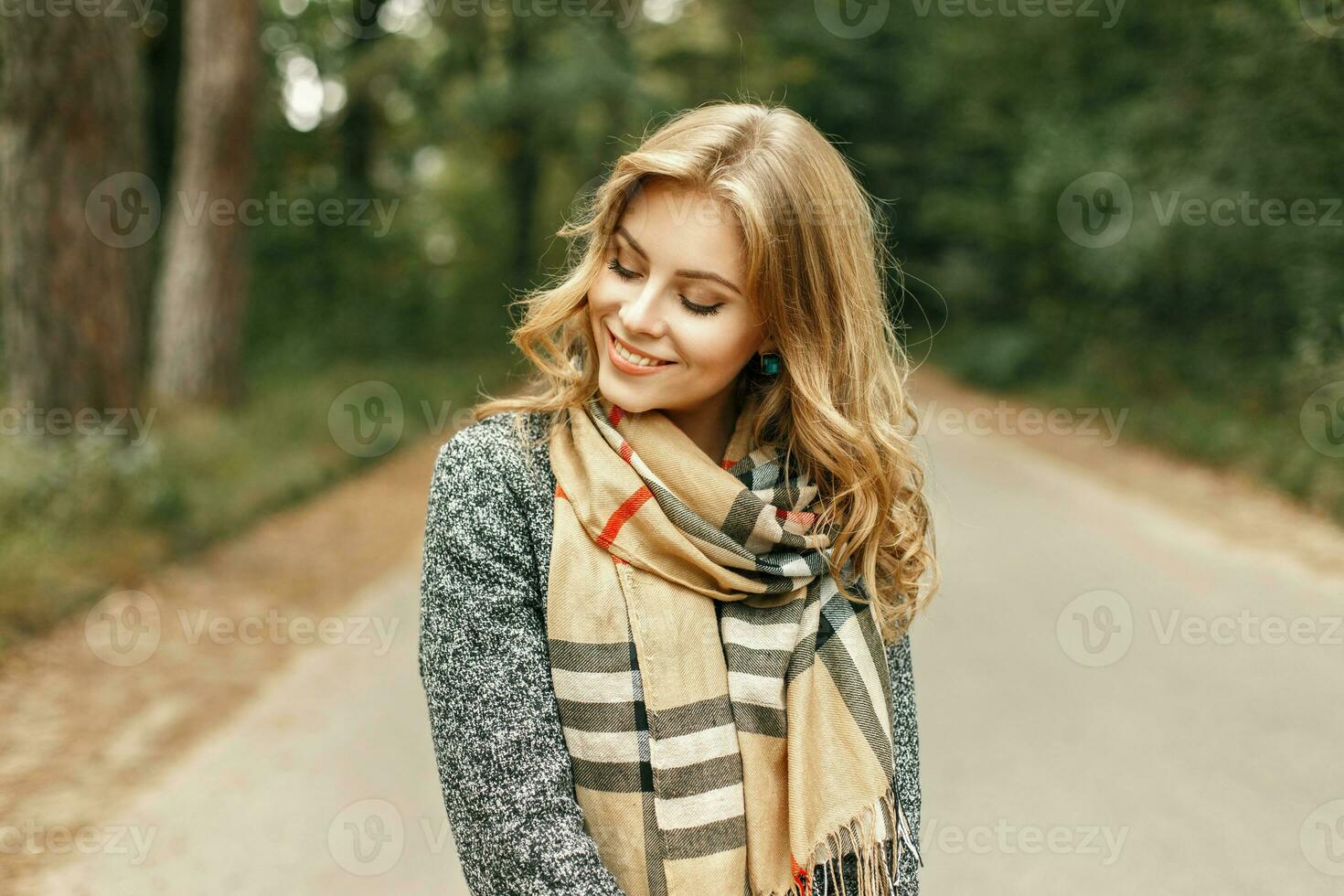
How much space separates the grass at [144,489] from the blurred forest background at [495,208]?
0.03m

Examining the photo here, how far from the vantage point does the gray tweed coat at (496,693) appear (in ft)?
5.11

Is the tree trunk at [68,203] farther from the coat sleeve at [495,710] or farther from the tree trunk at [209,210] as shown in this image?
the coat sleeve at [495,710]

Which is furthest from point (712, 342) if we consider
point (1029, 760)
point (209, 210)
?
point (209, 210)

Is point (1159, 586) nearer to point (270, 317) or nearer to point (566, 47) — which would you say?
point (566, 47)

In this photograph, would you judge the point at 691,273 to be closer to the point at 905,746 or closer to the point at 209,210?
the point at 905,746

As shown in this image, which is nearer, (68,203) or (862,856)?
(862,856)

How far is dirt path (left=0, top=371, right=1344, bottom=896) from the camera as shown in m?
3.68

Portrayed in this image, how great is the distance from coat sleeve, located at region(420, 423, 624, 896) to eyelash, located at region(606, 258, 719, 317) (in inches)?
15.8

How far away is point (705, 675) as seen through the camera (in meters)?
1.75

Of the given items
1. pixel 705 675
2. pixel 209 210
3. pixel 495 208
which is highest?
pixel 705 675

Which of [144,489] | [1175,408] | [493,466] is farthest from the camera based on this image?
[1175,408]

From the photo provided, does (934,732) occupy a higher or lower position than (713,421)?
lower

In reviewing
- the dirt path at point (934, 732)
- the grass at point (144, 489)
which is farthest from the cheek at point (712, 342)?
the grass at point (144, 489)

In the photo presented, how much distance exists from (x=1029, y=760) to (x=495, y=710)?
3.37m
